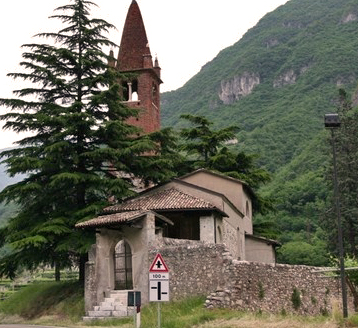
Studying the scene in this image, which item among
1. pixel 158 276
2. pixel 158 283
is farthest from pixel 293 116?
pixel 158 283

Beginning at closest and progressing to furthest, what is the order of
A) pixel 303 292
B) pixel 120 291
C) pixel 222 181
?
pixel 120 291 → pixel 303 292 → pixel 222 181

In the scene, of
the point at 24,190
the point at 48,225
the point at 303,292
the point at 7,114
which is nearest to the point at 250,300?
the point at 303,292

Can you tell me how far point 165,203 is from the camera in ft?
99.9

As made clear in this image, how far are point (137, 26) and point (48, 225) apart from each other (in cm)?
2484

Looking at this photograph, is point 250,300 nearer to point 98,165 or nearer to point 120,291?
point 120,291

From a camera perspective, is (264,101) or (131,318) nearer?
(131,318)

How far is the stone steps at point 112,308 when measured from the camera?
25.1 m

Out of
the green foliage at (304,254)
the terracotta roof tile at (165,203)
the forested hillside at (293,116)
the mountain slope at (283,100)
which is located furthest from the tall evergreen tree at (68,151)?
the mountain slope at (283,100)

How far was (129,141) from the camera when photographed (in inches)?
1288

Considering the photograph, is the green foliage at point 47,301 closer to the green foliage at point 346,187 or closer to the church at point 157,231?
the church at point 157,231

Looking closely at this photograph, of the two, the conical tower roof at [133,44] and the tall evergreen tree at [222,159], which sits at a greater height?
the conical tower roof at [133,44]

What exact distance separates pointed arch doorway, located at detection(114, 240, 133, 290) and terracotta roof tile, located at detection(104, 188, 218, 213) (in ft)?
6.21

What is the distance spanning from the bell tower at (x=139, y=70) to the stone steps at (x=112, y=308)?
20.6m

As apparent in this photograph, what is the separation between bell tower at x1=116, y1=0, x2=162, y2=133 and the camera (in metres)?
47.0
